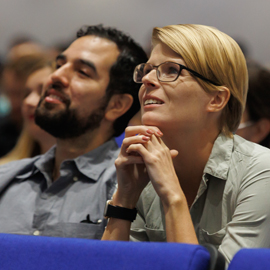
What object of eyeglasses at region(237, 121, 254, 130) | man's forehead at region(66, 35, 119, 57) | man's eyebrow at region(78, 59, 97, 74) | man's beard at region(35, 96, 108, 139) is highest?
man's forehead at region(66, 35, 119, 57)

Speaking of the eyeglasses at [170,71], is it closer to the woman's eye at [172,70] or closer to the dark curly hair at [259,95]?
the woman's eye at [172,70]

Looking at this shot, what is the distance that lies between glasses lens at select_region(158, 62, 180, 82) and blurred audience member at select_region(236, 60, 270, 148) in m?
0.76

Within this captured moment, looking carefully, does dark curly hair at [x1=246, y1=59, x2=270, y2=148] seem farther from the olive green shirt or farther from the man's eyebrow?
the man's eyebrow

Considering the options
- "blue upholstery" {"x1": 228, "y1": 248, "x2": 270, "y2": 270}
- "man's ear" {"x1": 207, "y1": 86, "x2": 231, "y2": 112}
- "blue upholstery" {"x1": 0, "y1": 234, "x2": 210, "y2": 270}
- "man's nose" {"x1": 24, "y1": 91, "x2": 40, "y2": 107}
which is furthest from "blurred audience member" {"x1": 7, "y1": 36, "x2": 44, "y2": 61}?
"blue upholstery" {"x1": 228, "y1": 248, "x2": 270, "y2": 270}

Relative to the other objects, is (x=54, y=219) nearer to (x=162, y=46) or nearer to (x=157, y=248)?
(x=162, y=46)

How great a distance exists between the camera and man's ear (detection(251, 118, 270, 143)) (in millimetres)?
Result: 1964

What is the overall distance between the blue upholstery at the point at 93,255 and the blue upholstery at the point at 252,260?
6cm

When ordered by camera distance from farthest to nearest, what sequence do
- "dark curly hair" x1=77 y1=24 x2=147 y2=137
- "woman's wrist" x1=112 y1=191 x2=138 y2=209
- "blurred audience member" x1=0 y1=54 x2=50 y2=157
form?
"blurred audience member" x1=0 y1=54 x2=50 y2=157
"dark curly hair" x1=77 y1=24 x2=147 y2=137
"woman's wrist" x1=112 y1=191 x2=138 y2=209

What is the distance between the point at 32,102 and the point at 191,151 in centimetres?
141

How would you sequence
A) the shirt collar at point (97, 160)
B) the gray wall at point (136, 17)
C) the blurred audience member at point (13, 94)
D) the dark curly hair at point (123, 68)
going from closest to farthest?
1. the shirt collar at point (97, 160)
2. the dark curly hair at point (123, 68)
3. the gray wall at point (136, 17)
4. the blurred audience member at point (13, 94)

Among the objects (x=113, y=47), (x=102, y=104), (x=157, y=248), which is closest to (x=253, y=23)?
(x=113, y=47)

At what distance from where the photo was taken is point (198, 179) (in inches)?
54.9

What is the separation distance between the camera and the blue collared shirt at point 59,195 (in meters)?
1.64

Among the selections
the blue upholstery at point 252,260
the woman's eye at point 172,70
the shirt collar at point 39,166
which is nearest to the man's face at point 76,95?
the shirt collar at point 39,166
